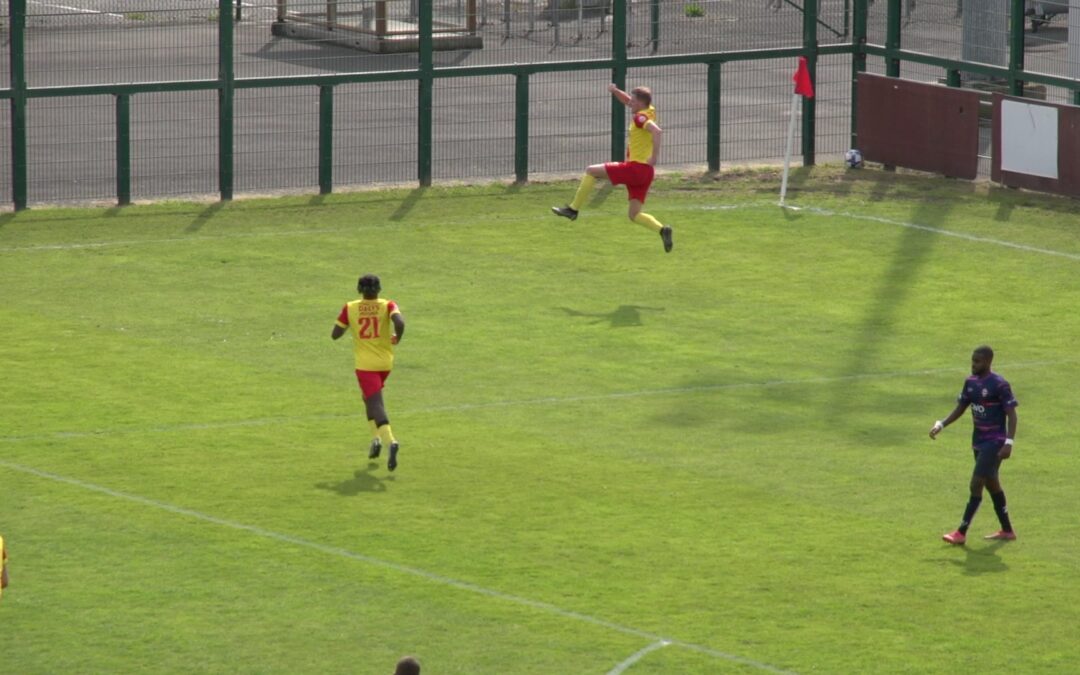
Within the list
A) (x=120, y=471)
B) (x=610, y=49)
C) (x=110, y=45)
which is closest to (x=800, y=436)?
(x=120, y=471)

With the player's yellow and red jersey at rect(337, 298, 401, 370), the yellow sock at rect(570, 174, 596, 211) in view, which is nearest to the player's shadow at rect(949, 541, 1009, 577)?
the player's yellow and red jersey at rect(337, 298, 401, 370)

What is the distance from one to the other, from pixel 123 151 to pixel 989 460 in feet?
52.9

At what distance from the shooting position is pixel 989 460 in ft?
49.5

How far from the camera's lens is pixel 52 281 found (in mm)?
23969

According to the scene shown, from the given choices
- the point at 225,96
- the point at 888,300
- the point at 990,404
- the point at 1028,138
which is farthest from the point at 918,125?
the point at 990,404

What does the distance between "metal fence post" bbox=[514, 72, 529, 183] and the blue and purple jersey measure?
51.1 feet

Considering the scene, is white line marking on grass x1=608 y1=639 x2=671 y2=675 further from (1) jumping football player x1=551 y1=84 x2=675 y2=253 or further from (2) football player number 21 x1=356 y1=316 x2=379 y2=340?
(1) jumping football player x1=551 y1=84 x2=675 y2=253

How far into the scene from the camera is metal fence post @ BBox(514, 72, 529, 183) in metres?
29.9

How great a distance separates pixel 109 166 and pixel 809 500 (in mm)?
16676

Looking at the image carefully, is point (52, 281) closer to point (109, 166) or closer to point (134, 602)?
point (109, 166)

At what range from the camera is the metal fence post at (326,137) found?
28.8 meters

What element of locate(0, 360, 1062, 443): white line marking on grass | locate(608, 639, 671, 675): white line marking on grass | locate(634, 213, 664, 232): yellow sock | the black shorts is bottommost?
locate(608, 639, 671, 675): white line marking on grass

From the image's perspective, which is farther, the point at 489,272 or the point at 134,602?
the point at 489,272

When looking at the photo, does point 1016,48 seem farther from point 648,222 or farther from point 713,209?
point 648,222
